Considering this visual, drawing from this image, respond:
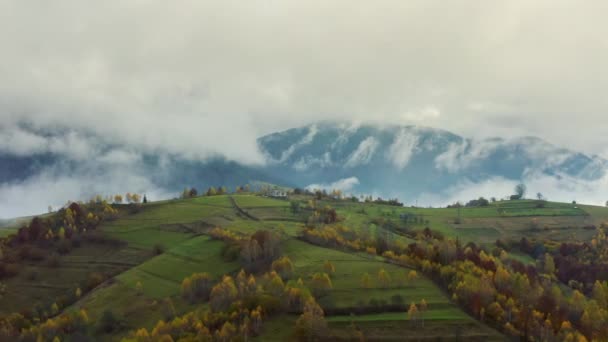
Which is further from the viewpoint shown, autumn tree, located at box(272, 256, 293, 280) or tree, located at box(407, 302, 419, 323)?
autumn tree, located at box(272, 256, 293, 280)

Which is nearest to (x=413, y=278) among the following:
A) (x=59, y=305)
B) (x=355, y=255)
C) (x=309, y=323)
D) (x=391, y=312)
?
(x=391, y=312)

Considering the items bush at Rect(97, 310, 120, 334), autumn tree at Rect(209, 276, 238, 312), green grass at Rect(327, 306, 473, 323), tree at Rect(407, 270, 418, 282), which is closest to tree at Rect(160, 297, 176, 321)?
autumn tree at Rect(209, 276, 238, 312)

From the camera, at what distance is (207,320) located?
135 m

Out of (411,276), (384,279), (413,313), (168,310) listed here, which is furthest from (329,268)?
(168,310)

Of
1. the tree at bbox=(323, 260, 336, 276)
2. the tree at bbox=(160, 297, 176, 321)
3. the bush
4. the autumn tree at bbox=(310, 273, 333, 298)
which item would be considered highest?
the tree at bbox=(323, 260, 336, 276)

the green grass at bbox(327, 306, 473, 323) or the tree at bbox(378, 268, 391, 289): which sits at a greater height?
the tree at bbox(378, 268, 391, 289)

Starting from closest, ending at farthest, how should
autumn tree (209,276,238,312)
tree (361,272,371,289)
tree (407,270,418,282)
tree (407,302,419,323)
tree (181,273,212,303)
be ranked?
tree (407,302,419,323)
autumn tree (209,276,238,312)
tree (361,272,371,289)
tree (407,270,418,282)
tree (181,273,212,303)

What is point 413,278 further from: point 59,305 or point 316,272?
point 59,305

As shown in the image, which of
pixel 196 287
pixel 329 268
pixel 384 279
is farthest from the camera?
pixel 196 287

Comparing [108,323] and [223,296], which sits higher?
[223,296]

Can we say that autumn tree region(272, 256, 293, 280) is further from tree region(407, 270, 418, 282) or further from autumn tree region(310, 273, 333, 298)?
tree region(407, 270, 418, 282)

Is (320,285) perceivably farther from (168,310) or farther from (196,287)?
(168,310)

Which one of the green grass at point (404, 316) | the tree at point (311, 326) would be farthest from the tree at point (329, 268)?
the tree at point (311, 326)

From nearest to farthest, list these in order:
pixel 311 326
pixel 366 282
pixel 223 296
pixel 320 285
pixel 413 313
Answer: pixel 311 326
pixel 413 313
pixel 320 285
pixel 223 296
pixel 366 282
